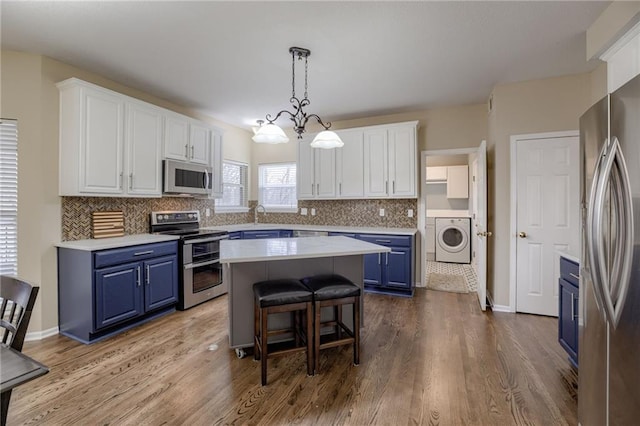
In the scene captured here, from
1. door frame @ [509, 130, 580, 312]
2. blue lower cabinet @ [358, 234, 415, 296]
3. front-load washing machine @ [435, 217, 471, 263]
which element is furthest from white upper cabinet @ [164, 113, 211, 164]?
front-load washing machine @ [435, 217, 471, 263]

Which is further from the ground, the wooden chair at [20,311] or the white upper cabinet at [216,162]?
the white upper cabinet at [216,162]

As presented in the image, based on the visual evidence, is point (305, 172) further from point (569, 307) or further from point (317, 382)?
point (569, 307)

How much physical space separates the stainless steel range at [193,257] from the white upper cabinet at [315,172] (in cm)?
152

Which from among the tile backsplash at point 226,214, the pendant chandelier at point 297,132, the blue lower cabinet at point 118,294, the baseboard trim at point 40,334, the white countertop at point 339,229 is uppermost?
the pendant chandelier at point 297,132

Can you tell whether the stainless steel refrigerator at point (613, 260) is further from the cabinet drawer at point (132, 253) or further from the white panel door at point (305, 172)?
the white panel door at point (305, 172)

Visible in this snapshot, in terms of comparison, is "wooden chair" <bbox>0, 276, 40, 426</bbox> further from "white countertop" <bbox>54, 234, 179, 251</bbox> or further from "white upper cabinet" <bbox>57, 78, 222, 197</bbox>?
"white upper cabinet" <bbox>57, 78, 222, 197</bbox>

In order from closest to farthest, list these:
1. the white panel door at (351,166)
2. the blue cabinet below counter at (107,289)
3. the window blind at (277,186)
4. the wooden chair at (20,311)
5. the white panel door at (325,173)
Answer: the wooden chair at (20,311) < the blue cabinet below counter at (107,289) < the white panel door at (351,166) < the white panel door at (325,173) < the window blind at (277,186)

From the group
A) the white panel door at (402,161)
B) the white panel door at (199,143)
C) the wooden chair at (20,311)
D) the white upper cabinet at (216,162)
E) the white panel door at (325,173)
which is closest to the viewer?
the wooden chair at (20,311)

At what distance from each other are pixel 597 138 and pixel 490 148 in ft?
8.99

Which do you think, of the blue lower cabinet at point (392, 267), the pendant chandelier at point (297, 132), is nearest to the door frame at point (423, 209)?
the blue lower cabinet at point (392, 267)

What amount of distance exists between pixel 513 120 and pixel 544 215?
112 cm

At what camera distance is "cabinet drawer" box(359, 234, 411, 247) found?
4156 millimetres

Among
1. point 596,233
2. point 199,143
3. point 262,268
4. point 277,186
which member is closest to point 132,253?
point 262,268

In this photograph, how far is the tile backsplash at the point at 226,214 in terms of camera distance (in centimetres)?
315
